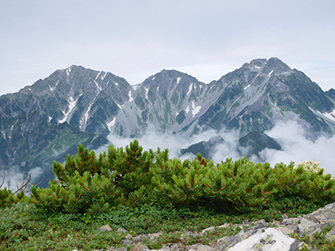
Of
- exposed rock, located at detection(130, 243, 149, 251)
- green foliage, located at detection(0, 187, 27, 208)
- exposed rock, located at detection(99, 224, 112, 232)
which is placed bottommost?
exposed rock, located at detection(130, 243, 149, 251)

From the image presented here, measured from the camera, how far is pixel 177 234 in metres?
7.19

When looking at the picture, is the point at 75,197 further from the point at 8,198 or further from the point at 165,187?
the point at 8,198

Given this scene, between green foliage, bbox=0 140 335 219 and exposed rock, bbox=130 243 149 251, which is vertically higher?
green foliage, bbox=0 140 335 219

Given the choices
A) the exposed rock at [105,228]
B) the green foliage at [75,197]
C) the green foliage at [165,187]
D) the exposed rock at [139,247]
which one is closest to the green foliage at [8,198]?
the green foliage at [165,187]

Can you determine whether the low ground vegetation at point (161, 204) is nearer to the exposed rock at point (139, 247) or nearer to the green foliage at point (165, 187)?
the green foliage at point (165, 187)

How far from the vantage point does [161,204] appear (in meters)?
9.67

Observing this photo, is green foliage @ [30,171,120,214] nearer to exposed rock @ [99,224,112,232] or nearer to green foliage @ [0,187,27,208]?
exposed rock @ [99,224,112,232]

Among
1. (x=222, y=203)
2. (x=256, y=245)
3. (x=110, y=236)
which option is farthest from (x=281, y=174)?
(x=110, y=236)

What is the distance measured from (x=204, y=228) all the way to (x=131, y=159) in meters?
4.57

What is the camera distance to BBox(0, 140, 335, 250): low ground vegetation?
790 centimetres

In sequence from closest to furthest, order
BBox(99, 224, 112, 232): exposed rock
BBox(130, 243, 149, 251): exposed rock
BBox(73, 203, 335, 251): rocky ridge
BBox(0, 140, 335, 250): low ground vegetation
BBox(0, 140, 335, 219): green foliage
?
BBox(73, 203, 335, 251): rocky ridge → BBox(130, 243, 149, 251): exposed rock → BBox(0, 140, 335, 250): low ground vegetation → BBox(99, 224, 112, 232): exposed rock → BBox(0, 140, 335, 219): green foliage

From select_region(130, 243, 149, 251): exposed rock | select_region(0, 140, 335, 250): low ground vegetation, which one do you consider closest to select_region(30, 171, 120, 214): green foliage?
select_region(0, 140, 335, 250): low ground vegetation

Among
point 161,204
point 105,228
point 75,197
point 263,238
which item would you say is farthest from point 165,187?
point 263,238

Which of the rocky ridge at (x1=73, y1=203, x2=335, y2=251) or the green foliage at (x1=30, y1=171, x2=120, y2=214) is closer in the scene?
the rocky ridge at (x1=73, y1=203, x2=335, y2=251)
